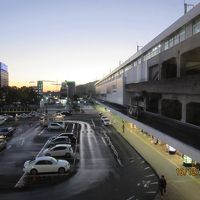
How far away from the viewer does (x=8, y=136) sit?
168 feet

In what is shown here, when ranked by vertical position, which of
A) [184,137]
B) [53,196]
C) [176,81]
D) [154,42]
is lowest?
[53,196]

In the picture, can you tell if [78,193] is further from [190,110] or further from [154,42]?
[154,42]

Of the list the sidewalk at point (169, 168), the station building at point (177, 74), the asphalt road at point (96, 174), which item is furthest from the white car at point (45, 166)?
the station building at point (177, 74)

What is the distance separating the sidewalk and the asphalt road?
0.86 meters

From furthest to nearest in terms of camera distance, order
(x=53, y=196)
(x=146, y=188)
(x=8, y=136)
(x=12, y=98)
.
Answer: (x=12, y=98), (x=8, y=136), (x=146, y=188), (x=53, y=196)

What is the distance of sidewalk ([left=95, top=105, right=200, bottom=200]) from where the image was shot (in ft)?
75.9

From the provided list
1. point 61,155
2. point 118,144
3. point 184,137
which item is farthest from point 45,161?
point 118,144

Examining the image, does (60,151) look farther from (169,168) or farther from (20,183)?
(169,168)

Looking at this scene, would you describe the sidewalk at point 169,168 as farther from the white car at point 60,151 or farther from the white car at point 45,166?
the white car at point 45,166

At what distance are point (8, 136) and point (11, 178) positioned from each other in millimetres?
24652

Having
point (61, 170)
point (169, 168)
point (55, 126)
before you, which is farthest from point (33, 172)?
point (55, 126)

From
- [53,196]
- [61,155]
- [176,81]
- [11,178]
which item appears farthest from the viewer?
[61,155]

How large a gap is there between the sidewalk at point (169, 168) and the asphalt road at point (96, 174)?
0.86m

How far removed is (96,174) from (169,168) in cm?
592
